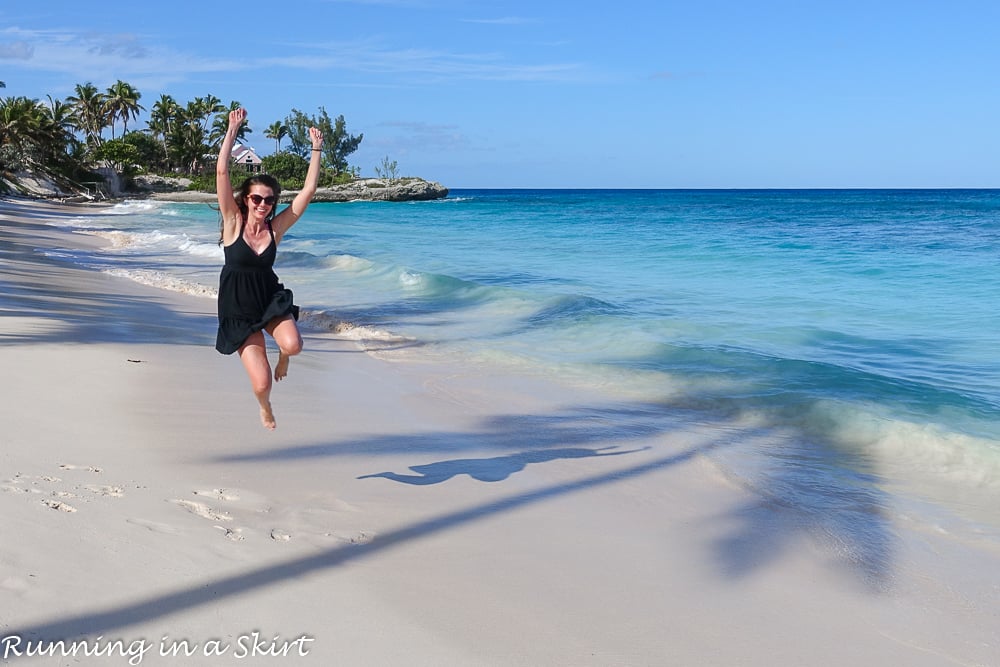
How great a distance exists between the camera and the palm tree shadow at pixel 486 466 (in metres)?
5.76

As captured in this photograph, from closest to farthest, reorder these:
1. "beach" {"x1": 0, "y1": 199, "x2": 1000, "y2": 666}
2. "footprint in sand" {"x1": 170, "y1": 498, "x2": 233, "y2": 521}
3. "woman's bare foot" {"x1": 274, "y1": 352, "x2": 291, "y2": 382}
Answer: "beach" {"x1": 0, "y1": 199, "x2": 1000, "y2": 666}, "footprint in sand" {"x1": 170, "y1": 498, "x2": 233, "y2": 521}, "woman's bare foot" {"x1": 274, "y1": 352, "x2": 291, "y2": 382}

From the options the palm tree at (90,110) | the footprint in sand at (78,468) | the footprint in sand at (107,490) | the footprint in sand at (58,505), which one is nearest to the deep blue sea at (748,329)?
the footprint in sand at (107,490)

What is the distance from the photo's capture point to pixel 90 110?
288 feet

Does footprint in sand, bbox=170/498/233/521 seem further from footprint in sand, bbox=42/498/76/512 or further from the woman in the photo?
the woman

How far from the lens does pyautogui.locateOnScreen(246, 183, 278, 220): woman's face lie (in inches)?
196

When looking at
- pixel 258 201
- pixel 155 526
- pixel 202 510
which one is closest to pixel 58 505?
pixel 155 526

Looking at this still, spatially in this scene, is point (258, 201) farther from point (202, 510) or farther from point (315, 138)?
point (202, 510)

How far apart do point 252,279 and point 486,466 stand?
84.1 inches

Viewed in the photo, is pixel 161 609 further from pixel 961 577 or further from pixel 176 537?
pixel 961 577

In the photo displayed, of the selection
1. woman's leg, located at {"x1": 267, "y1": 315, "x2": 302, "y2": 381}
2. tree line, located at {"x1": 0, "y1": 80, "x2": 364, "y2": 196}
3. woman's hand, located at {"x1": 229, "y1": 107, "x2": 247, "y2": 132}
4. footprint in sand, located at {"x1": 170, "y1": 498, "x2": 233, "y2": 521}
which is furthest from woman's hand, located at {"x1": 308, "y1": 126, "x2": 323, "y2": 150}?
tree line, located at {"x1": 0, "y1": 80, "x2": 364, "y2": 196}

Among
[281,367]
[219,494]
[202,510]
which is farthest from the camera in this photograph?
[281,367]

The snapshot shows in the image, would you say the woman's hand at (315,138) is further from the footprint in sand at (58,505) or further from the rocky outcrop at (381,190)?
the rocky outcrop at (381,190)

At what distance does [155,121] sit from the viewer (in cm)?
9662

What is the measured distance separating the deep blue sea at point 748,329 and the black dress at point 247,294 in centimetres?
350
